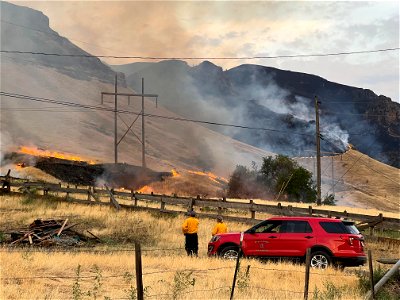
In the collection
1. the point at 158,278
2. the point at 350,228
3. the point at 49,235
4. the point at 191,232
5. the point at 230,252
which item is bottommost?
the point at 158,278

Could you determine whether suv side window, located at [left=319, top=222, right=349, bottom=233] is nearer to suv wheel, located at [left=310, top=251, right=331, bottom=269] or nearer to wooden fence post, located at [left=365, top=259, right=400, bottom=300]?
suv wheel, located at [left=310, top=251, right=331, bottom=269]

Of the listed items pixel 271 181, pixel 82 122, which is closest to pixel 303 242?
pixel 271 181

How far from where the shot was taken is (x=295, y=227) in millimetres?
16156

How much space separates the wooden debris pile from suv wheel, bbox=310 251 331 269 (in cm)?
1057

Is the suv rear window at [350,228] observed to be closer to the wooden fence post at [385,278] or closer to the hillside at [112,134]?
the wooden fence post at [385,278]

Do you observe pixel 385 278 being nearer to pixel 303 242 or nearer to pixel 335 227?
pixel 335 227

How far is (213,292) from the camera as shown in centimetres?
1132

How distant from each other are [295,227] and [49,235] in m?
11.1

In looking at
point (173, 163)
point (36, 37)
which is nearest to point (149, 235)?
point (173, 163)

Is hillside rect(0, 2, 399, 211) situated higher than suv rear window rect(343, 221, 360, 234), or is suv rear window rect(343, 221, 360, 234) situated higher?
hillside rect(0, 2, 399, 211)

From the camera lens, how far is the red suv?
15.3m

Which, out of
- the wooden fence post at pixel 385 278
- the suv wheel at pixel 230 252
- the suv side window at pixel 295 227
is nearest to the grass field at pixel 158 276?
the suv wheel at pixel 230 252

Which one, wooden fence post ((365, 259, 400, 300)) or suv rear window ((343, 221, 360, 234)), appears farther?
suv rear window ((343, 221, 360, 234))

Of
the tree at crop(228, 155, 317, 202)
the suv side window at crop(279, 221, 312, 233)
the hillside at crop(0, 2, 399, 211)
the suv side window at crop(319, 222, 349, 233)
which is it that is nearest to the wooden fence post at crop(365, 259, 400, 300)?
the suv side window at crop(319, 222, 349, 233)
